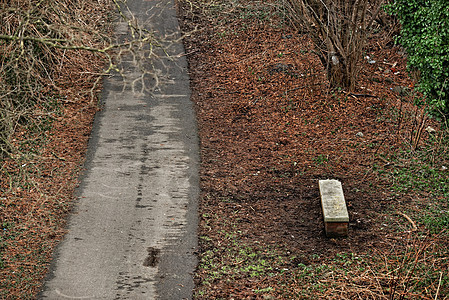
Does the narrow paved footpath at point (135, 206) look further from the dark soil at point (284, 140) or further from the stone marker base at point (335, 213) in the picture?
the stone marker base at point (335, 213)

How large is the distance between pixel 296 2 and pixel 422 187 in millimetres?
5547

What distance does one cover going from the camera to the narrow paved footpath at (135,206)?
24.1 feet

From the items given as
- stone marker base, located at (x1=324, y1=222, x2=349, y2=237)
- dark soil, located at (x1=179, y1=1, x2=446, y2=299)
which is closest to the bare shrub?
dark soil, located at (x1=179, y1=1, x2=446, y2=299)

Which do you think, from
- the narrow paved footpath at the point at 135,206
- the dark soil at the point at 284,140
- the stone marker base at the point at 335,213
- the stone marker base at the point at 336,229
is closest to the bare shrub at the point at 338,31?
the dark soil at the point at 284,140

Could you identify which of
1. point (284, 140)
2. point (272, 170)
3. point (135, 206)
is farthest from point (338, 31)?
point (135, 206)

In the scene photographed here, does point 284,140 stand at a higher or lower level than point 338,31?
lower

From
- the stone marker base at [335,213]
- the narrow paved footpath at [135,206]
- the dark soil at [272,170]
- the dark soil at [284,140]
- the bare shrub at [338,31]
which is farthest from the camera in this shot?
the bare shrub at [338,31]

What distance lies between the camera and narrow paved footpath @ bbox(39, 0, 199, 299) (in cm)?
735

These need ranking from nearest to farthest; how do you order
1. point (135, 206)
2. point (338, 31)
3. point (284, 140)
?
point (135, 206)
point (284, 140)
point (338, 31)

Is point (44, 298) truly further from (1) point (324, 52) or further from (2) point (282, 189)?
(1) point (324, 52)

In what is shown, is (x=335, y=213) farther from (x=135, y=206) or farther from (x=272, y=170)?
(x=135, y=206)

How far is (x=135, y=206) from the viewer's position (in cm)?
918

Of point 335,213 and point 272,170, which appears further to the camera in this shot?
point 272,170

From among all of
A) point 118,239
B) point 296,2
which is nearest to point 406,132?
point 296,2
